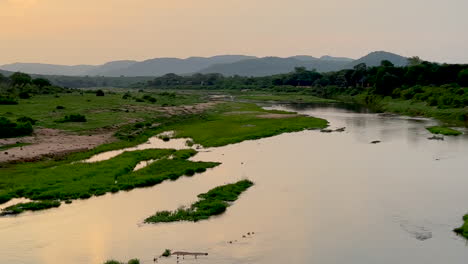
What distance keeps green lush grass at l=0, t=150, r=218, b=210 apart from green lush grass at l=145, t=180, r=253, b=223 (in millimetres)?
5773

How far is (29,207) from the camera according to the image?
90.6 feet

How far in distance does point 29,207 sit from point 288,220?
15729mm

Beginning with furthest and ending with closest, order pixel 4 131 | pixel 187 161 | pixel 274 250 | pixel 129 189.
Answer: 1. pixel 4 131
2. pixel 187 161
3. pixel 129 189
4. pixel 274 250

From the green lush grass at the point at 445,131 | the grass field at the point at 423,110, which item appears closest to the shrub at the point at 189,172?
the green lush grass at the point at 445,131

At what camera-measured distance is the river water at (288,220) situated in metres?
21.4

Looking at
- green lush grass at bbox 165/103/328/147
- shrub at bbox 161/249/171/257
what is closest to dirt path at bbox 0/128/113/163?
green lush grass at bbox 165/103/328/147

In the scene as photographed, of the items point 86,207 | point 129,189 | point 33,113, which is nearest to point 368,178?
point 129,189

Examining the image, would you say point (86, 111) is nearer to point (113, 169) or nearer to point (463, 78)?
point (113, 169)

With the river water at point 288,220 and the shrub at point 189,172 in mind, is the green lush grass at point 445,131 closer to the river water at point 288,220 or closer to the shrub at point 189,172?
the river water at point 288,220

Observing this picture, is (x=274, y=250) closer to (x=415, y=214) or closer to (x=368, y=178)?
(x=415, y=214)

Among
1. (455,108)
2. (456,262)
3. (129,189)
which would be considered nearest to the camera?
(456,262)

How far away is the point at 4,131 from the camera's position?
1859 inches

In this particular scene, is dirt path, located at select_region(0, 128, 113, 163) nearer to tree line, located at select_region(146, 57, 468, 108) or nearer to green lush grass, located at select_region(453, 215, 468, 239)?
green lush grass, located at select_region(453, 215, 468, 239)

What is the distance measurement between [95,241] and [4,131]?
30.0 m
